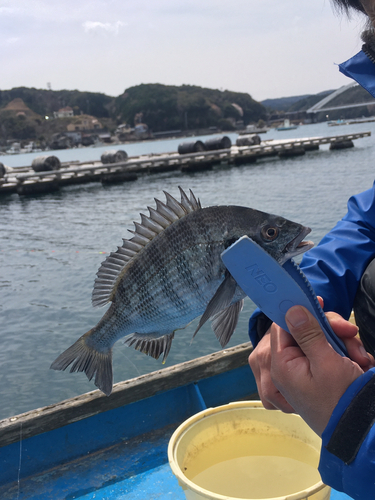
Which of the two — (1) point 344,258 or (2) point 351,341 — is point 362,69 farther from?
(2) point 351,341

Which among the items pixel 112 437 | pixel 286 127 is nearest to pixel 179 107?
pixel 286 127

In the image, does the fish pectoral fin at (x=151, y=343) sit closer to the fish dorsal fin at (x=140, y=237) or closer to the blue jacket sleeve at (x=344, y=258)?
the fish dorsal fin at (x=140, y=237)

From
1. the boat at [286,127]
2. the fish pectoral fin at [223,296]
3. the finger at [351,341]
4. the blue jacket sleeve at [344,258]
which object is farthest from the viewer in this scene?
the boat at [286,127]

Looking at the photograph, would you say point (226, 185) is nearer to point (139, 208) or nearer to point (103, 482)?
point (139, 208)

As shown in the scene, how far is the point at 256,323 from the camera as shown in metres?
1.71

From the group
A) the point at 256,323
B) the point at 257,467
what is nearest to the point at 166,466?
the point at 257,467

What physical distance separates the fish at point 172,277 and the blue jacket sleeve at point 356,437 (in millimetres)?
364

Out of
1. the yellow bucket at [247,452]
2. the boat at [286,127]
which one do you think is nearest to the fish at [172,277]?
the yellow bucket at [247,452]

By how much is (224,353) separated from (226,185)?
28.4m

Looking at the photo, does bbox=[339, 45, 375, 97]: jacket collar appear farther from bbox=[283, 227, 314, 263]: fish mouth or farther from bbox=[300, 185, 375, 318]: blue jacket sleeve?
bbox=[283, 227, 314, 263]: fish mouth

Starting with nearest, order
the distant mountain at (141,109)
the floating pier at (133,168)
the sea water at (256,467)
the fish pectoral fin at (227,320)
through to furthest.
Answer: the fish pectoral fin at (227,320) < the sea water at (256,467) < the floating pier at (133,168) < the distant mountain at (141,109)

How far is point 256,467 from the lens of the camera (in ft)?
8.54

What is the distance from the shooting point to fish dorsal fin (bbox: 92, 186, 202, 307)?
1.18 m

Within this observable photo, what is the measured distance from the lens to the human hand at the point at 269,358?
1.28 m
